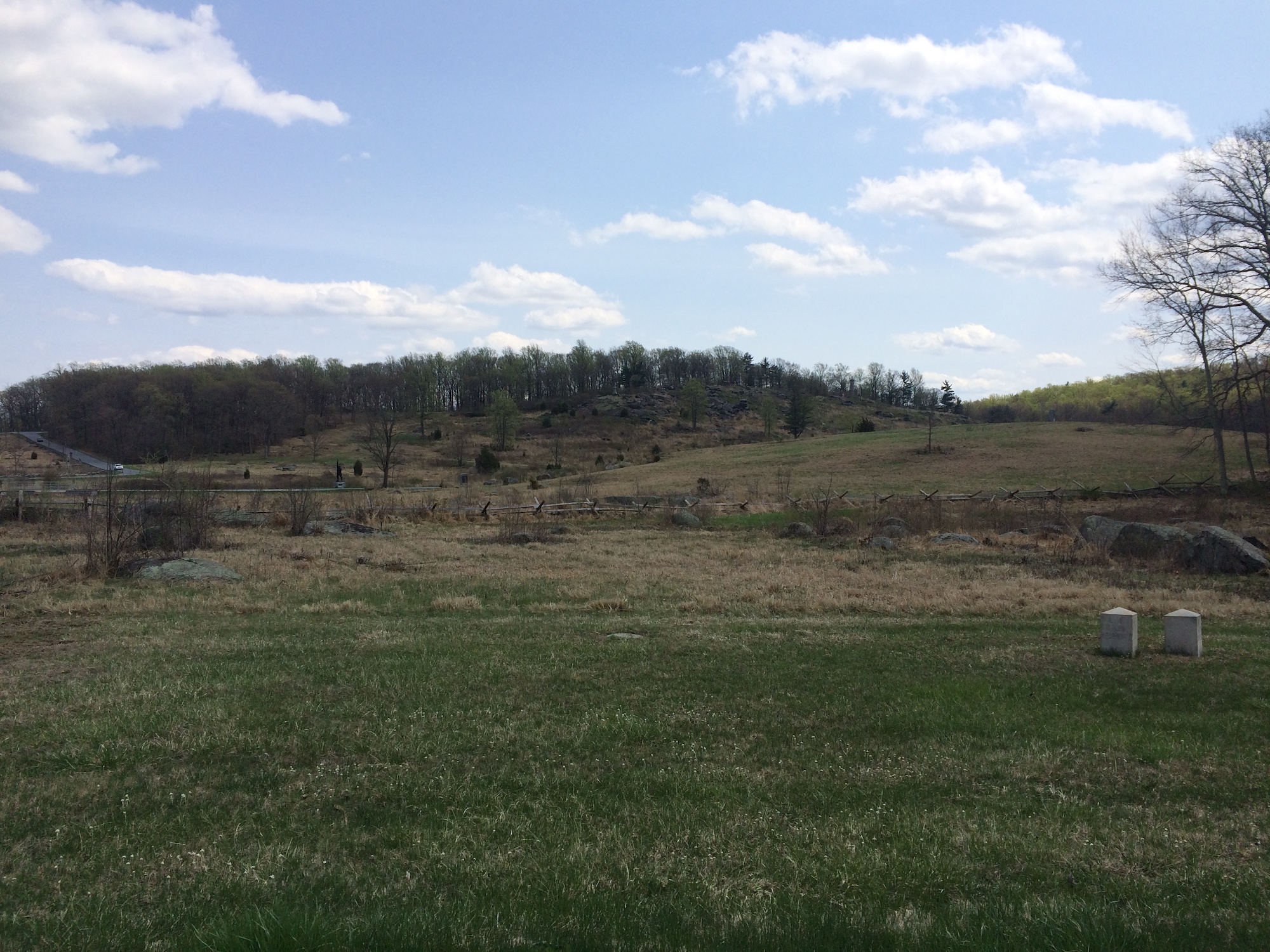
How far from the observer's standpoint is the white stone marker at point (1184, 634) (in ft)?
40.4

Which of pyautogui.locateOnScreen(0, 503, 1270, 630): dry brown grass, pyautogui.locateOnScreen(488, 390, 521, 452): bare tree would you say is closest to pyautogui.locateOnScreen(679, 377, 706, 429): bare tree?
pyautogui.locateOnScreen(488, 390, 521, 452): bare tree

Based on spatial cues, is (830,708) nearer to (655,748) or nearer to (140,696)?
(655,748)

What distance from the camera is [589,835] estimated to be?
608 cm

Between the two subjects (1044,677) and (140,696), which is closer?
(140,696)

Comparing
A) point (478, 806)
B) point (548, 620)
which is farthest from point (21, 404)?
point (478, 806)

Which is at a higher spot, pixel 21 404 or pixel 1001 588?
pixel 21 404

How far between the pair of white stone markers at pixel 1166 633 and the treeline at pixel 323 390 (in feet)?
223

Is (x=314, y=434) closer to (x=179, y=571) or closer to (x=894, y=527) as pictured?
(x=894, y=527)

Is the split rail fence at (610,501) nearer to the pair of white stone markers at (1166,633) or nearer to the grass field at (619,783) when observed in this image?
the pair of white stone markers at (1166,633)

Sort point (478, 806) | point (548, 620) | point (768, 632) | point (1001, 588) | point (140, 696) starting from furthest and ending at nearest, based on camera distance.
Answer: point (1001, 588) < point (548, 620) < point (768, 632) < point (140, 696) < point (478, 806)

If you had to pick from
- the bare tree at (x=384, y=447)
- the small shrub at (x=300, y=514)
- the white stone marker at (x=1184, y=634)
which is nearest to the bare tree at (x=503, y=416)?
the bare tree at (x=384, y=447)

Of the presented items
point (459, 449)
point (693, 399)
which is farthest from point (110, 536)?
point (693, 399)

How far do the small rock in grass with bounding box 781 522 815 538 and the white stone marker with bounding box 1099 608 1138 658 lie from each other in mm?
19138

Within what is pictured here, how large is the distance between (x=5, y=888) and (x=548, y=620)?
10.9 metres
